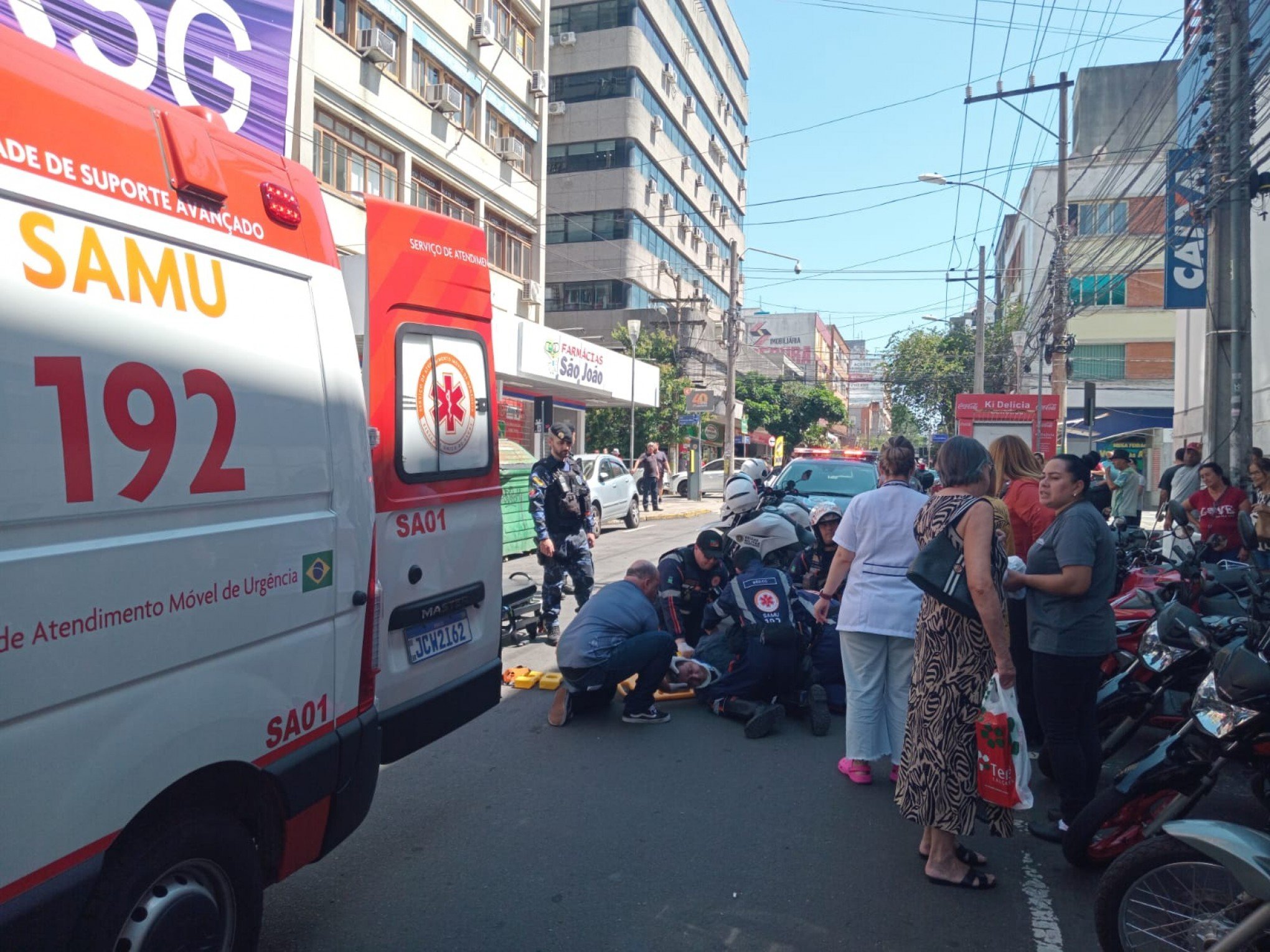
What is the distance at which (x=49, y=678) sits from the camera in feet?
6.63

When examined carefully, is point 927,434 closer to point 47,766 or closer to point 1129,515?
point 1129,515

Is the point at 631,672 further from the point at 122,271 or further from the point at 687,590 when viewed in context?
the point at 122,271

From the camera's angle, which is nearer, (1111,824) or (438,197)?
(1111,824)

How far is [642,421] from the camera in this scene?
3562 cm

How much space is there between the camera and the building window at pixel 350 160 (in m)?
17.6

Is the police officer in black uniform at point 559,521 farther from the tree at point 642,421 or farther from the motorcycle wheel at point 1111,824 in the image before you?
the tree at point 642,421

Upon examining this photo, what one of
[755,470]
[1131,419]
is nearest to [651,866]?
[755,470]

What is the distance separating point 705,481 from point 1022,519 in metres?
30.3

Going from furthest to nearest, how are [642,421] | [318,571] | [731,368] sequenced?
[642,421] → [731,368] → [318,571]

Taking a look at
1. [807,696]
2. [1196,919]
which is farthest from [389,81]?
[1196,919]

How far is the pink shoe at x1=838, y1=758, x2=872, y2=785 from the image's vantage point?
4.89 metres

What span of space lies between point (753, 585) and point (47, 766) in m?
4.34

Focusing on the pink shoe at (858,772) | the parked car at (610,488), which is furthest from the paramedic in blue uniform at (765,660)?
the parked car at (610,488)

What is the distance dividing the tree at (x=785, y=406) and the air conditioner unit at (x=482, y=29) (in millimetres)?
30243
